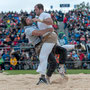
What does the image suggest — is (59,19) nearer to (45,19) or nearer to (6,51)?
(6,51)

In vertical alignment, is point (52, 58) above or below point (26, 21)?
below

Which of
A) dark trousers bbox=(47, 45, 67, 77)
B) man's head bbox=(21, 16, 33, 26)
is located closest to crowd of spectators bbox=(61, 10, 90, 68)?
dark trousers bbox=(47, 45, 67, 77)

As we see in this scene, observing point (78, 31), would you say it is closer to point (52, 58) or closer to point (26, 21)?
point (52, 58)

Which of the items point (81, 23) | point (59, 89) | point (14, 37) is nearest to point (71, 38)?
Answer: point (81, 23)

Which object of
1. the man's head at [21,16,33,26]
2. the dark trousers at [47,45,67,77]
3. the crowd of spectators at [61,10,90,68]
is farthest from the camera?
the crowd of spectators at [61,10,90,68]

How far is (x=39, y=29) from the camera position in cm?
653

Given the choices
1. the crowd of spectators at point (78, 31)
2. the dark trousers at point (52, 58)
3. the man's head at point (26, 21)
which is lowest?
the crowd of spectators at point (78, 31)

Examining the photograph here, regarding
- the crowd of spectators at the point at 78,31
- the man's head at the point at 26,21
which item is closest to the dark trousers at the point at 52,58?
the man's head at the point at 26,21

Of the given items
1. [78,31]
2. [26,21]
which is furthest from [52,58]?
[78,31]

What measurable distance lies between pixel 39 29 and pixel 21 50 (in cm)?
993

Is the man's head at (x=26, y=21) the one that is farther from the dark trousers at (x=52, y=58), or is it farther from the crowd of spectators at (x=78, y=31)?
the crowd of spectators at (x=78, y=31)

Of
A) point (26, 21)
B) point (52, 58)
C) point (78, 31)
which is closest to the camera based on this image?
point (26, 21)

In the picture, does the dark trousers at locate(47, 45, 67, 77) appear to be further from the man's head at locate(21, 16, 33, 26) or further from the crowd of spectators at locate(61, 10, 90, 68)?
the crowd of spectators at locate(61, 10, 90, 68)

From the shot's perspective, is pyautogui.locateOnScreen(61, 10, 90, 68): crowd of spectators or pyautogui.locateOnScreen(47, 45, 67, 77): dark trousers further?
pyautogui.locateOnScreen(61, 10, 90, 68): crowd of spectators
